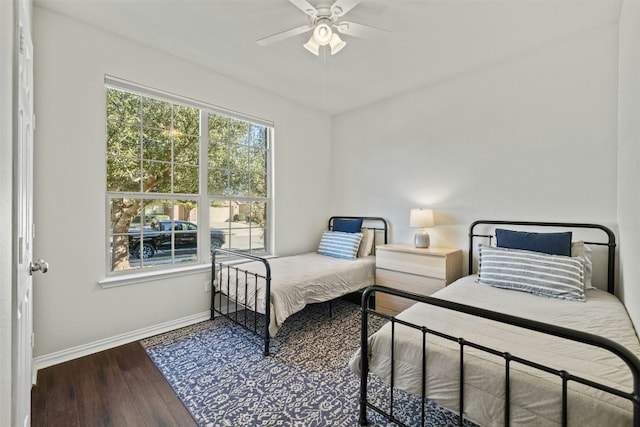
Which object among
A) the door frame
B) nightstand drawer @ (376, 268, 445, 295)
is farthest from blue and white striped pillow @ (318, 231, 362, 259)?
the door frame

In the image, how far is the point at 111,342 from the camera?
8.17 feet

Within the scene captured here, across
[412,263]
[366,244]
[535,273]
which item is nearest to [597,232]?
[535,273]

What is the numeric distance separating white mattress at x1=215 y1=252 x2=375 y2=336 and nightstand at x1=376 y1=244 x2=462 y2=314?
0.25 metres

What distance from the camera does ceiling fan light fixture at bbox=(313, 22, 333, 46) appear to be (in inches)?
80.9

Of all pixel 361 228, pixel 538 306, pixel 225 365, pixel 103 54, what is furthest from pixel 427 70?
pixel 225 365

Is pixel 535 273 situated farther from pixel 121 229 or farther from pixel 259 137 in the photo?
pixel 121 229

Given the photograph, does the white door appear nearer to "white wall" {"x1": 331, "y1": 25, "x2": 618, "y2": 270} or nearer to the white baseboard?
the white baseboard

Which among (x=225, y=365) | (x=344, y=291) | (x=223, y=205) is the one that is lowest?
(x=225, y=365)

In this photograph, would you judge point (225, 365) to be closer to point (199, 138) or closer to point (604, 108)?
point (199, 138)

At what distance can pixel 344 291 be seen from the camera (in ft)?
10.2

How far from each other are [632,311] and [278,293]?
2.33m

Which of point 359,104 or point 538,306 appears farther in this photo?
point 359,104

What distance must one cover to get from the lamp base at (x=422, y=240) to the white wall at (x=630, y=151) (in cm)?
153

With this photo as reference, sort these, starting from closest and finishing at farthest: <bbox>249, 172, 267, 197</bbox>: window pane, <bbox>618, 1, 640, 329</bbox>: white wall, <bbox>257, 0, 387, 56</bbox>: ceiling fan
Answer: <bbox>618, 1, 640, 329</bbox>: white wall → <bbox>257, 0, 387, 56</bbox>: ceiling fan → <bbox>249, 172, 267, 197</bbox>: window pane
